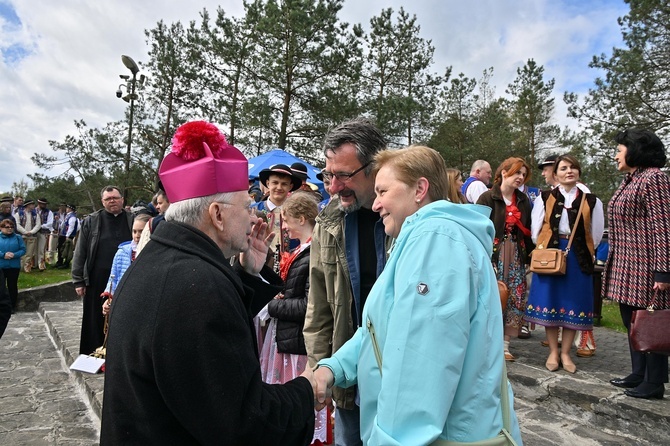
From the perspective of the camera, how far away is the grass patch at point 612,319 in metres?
7.72

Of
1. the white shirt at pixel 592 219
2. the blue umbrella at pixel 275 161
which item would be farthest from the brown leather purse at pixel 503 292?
the blue umbrella at pixel 275 161

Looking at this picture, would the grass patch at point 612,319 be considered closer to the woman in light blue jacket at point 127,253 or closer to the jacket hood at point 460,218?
the woman in light blue jacket at point 127,253

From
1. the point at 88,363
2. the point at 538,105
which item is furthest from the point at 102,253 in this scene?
the point at 538,105

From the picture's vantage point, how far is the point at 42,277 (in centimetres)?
1328

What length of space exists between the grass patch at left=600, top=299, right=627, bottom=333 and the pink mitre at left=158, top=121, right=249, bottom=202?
7501 mm

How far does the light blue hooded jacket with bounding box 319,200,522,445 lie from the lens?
1.31 metres

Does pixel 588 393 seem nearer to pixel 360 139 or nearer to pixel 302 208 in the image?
pixel 302 208

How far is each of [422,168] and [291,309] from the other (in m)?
1.96

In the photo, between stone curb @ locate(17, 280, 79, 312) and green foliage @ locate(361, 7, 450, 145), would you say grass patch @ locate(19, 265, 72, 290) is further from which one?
green foliage @ locate(361, 7, 450, 145)

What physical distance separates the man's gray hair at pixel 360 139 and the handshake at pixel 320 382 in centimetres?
112

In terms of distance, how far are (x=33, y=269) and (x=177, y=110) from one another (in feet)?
29.5

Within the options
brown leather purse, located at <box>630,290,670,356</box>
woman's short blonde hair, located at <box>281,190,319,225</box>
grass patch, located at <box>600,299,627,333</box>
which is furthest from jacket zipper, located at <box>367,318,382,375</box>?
grass patch, located at <box>600,299,627,333</box>

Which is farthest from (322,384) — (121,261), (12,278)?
(12,278)

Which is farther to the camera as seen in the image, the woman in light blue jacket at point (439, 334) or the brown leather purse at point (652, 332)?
the brown leather purse at point (652, 332)
